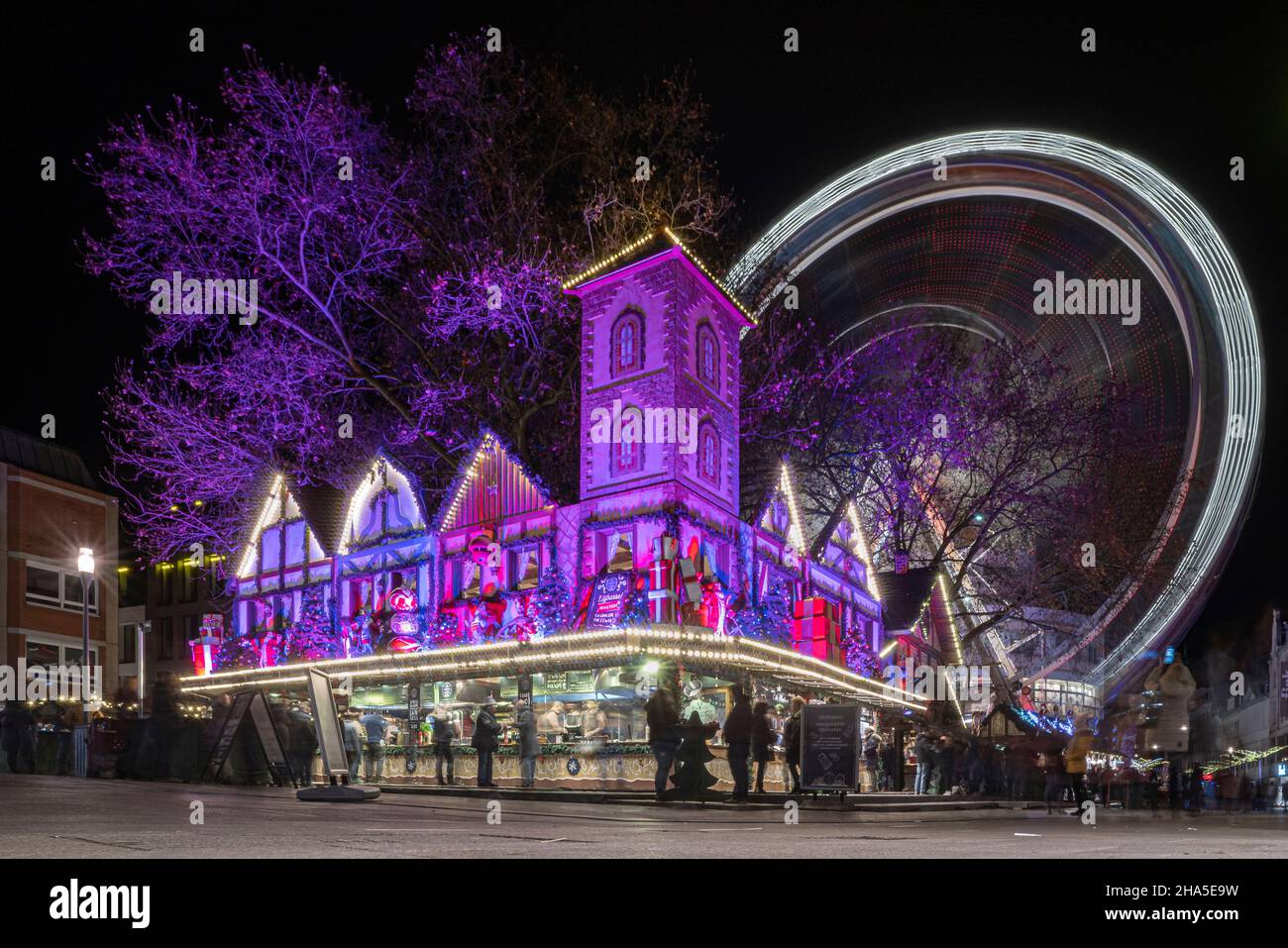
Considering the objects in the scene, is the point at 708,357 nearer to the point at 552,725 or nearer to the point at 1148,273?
the point at 552,725

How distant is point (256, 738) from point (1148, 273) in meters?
29.1

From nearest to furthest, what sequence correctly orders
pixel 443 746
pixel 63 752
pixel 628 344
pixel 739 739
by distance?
1. pixel 739 739
2. pixel 443 746
3. pixel 628 344
4. pixel 63 752

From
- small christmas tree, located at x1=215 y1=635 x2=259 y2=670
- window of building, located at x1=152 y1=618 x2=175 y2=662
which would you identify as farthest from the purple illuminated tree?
window of building, located at x1=152 y1=618 x2=175 y2=662

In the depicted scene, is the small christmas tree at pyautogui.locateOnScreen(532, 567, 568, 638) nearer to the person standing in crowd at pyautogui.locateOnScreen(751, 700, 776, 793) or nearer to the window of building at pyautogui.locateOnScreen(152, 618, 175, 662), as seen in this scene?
the person standing in crowd at pyautogui.locateOnScreen(751, 700, 776, 793)

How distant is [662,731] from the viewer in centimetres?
1905

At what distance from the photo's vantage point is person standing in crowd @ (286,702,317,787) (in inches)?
917

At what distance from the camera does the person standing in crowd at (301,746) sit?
76.4 ft

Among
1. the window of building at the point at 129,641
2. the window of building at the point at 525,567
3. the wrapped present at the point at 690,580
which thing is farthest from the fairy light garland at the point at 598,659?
the window of building at the point at 129,641

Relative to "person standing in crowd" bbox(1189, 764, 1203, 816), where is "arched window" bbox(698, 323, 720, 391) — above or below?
above

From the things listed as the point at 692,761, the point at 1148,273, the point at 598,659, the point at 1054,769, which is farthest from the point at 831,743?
the point at 1148,273

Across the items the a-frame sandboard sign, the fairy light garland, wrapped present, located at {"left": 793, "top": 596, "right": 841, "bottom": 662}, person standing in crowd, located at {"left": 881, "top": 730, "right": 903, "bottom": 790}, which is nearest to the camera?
the a-frame sandboard sign

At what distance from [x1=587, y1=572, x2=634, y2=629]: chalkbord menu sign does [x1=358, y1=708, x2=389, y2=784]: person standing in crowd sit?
17.2 feet
